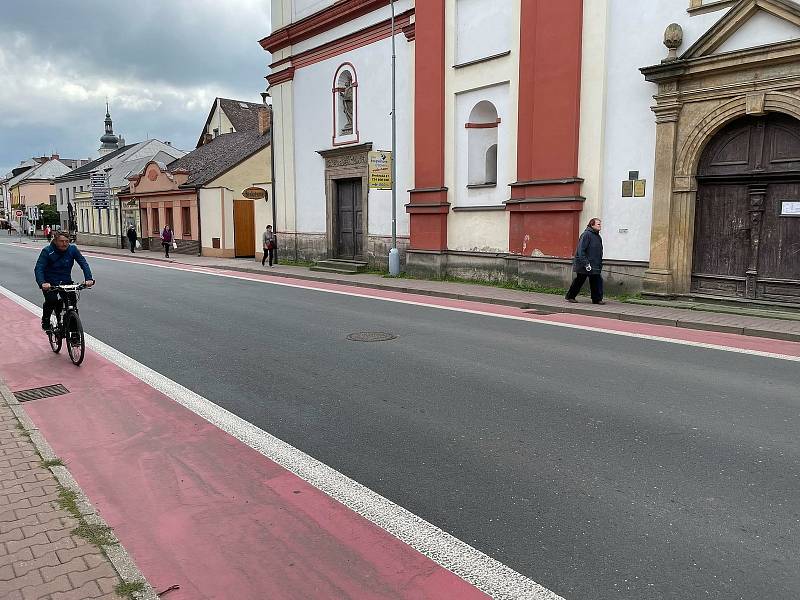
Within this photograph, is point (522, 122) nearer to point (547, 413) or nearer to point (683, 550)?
point (547, 413)

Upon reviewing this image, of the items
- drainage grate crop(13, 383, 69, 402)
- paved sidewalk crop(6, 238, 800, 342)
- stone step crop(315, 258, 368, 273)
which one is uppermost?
stone step crop(315, 258, 368, 273)

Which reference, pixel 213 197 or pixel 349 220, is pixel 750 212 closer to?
pixel 349 220

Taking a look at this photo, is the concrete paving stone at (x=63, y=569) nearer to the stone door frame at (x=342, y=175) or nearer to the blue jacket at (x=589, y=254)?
the blue jacket at (x=589, y=254)

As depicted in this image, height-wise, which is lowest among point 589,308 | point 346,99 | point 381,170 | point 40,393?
point 40,393

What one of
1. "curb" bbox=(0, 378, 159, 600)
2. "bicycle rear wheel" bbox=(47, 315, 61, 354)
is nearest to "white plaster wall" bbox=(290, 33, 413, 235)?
"bicycle rear wheel" bbox=(47, 315, 61, 354)

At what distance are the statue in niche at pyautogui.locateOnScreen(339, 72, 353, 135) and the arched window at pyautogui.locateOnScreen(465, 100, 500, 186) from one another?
6.50 metres

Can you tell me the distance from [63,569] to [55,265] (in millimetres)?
6028

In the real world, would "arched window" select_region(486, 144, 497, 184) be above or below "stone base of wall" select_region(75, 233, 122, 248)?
above

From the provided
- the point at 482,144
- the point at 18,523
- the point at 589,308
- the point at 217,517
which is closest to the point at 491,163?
the point at 482,144

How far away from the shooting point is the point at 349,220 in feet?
75.0

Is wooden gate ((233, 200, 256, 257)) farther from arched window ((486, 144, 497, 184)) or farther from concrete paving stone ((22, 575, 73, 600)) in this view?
concrete paving stone ((22, 575, 73, 600))

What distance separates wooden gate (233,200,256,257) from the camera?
32062 millimetres

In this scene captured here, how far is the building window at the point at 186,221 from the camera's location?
35.7 m

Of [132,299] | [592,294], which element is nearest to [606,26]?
[592,294]
